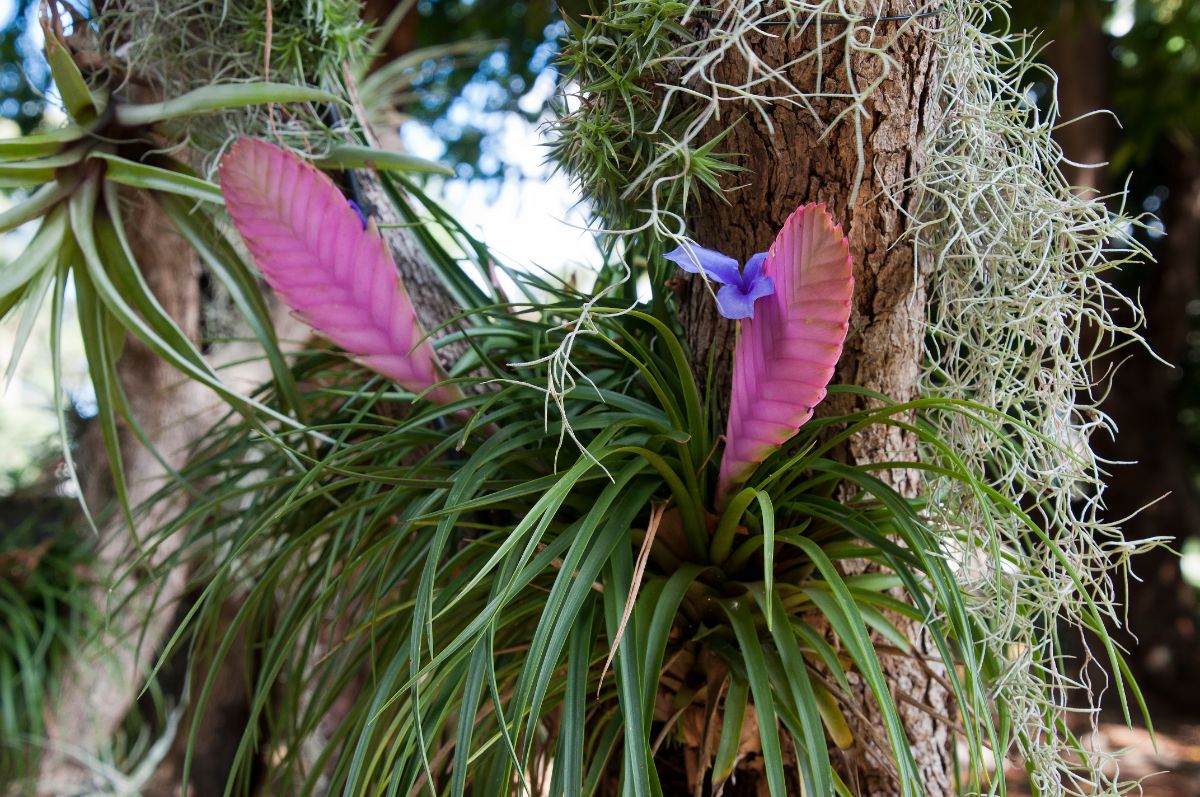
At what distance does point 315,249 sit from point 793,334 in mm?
305

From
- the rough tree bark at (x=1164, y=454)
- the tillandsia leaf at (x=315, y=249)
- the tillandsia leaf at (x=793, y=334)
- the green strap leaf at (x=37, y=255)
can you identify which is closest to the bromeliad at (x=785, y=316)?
the tillandsia leaf at (x=793, y=334)

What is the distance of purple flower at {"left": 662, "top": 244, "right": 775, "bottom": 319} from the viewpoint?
48cm

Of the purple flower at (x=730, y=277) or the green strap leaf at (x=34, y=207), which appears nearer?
the purple flower at (x=730, y=277)

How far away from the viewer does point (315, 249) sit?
1.85 feet

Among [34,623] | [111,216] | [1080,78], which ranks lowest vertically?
[34,623]

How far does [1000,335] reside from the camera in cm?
58

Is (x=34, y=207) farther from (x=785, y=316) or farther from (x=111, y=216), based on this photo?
(x=785, y=316)

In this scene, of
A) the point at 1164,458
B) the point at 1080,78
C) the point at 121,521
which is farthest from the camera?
the point at 1164,458

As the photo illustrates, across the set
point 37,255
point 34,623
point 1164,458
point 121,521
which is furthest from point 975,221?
point 1164,458

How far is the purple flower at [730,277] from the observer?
0.48 metres

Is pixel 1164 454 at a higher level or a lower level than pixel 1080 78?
lower

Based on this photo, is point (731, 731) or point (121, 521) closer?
point (731, 731)

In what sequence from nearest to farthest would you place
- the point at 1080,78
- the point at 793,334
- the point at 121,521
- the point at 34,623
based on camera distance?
the point at 793,334, the point at 121,521, the point at 34,623, the point at 1080,78

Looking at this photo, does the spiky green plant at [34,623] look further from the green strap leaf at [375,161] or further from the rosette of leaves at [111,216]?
the green strap leaf at [375,161]
